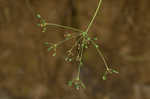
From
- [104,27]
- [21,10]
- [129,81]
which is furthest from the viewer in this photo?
[129,81]

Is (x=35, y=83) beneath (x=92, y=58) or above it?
beneath

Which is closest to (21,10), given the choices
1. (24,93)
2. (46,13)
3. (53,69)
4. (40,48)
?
(46,13)

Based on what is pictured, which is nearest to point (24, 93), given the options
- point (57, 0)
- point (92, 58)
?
point (92, 58)

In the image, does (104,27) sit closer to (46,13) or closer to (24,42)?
(46,13)

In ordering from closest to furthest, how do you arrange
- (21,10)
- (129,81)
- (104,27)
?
(21,10)
(104,27)
(129,81)

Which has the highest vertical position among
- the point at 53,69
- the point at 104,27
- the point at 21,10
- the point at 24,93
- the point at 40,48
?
the point at 21,10

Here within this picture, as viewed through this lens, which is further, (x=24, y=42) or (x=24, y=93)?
(x=24, y=93)

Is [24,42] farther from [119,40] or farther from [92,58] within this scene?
[119,40]
